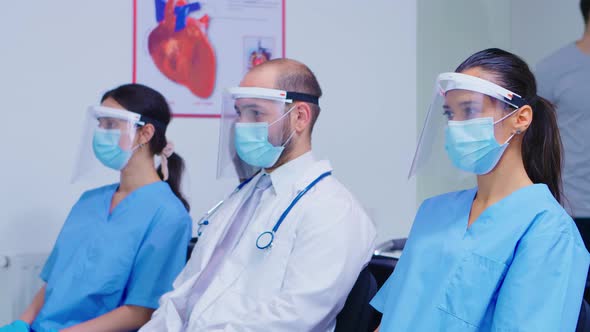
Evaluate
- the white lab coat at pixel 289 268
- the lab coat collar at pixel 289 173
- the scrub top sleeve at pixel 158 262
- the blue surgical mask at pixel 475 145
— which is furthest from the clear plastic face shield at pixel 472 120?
the scrub top sleeve at pixel 158 262

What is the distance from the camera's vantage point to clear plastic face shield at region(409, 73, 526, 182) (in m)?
1.35

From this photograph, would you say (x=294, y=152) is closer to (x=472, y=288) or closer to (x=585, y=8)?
(x=472, y=288)

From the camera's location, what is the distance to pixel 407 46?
3.03m

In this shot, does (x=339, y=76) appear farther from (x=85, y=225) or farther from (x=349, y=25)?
(x=85, y=225)

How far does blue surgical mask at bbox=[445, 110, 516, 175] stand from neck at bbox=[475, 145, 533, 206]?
0.06 ft

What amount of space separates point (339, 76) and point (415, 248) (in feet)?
5.08

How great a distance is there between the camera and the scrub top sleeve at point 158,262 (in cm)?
201

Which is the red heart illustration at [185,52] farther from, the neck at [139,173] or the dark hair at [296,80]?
the dark hair at [296,80]

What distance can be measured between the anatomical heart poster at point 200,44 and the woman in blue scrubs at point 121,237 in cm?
43

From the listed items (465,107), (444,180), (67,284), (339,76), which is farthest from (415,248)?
(339,76)

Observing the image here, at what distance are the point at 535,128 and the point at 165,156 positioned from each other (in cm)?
129

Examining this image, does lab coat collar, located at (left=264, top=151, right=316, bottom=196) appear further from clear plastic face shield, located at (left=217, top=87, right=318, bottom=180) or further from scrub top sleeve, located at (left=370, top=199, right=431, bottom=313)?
scrub top sleeve, located at (left=370, top=199, right=431, bottom=313)

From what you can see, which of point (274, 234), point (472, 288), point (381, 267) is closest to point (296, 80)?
point (274, 234)

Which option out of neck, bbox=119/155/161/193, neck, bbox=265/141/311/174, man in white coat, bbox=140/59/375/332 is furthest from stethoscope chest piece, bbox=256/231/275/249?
neck, bbox=119/155/161/193
